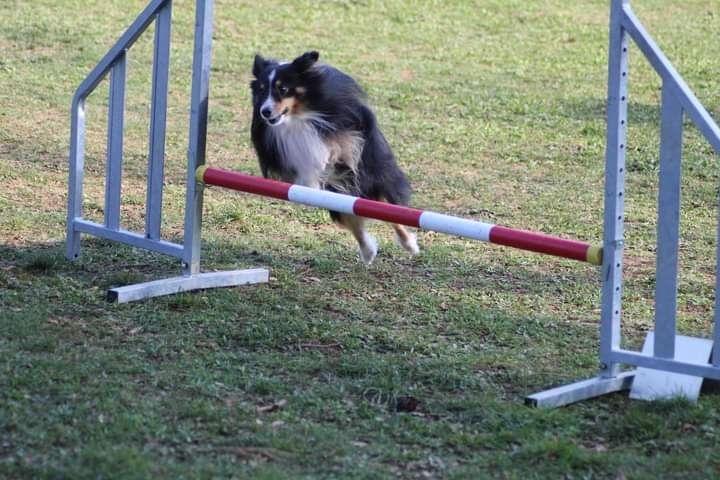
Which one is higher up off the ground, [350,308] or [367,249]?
[367,249]

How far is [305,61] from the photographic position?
6.24m

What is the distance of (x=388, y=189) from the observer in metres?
6.86

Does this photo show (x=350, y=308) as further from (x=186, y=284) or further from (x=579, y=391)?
(x=579, y=391)

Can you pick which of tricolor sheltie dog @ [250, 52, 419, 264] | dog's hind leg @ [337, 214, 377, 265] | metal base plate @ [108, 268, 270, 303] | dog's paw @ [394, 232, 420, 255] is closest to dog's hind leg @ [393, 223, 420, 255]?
dog's paw @ [394, 232, 420, 255]

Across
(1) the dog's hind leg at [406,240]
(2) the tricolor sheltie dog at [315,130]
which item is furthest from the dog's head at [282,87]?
(1) the dog's hind leg at [406,240]

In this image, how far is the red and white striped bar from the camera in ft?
16.0

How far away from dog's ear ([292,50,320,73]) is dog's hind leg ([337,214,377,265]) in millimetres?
966

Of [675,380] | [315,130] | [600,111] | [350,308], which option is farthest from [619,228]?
[600,111]

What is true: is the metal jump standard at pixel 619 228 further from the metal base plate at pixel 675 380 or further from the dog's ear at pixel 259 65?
the dog's ear at pixel 259 65

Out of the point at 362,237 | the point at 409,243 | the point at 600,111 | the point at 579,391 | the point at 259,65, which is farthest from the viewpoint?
the point at 600,111

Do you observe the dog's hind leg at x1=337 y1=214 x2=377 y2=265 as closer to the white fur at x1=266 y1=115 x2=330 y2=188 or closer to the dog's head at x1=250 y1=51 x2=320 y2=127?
the white fur at x1=266 y1=115 x2=330 y2=188

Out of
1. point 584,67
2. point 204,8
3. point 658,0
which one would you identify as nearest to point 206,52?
point 204,8

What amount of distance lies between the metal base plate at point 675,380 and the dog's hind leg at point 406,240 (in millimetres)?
2276

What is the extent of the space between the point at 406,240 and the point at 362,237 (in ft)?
1.03
